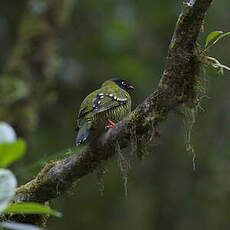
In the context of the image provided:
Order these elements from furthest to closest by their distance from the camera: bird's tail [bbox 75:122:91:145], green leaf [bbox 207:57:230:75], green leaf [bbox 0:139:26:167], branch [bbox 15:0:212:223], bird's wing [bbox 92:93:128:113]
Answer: bird's wing [bbox 92:93:128:113]
bird's tail [bbox 75:122:91:145]
green leaf [bbox 207:57:230:75]
branch [bbox 15:0:212:223]
green leaf [bbox 0:139:26:167]

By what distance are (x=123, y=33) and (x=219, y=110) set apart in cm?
146

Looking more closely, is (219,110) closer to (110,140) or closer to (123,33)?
(123,33)

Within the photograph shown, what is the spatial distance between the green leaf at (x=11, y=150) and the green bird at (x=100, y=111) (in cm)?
147

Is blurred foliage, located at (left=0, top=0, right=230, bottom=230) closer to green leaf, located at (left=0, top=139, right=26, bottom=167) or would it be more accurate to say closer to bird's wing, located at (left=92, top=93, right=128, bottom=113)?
bird's wing, located at (left=92, top=93, right=128, bottom=113)

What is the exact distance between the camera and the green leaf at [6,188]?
135 centimetres

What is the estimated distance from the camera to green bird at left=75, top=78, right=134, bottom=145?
9.52 feet

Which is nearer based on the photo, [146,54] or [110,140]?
[110,140]

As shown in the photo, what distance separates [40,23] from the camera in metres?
5.74

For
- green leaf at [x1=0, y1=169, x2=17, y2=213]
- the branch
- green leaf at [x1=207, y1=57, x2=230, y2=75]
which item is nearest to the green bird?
the branch

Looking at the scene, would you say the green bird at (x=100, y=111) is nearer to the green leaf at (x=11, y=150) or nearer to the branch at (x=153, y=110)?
the branch at (x=153, y=110)

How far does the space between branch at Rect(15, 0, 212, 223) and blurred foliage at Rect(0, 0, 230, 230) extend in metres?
3.39

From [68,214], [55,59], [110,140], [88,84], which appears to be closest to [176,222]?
[68,214]

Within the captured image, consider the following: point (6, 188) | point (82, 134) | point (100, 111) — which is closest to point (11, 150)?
point (6, 188)

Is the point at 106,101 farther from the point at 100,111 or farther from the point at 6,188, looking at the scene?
the point at 6,188
